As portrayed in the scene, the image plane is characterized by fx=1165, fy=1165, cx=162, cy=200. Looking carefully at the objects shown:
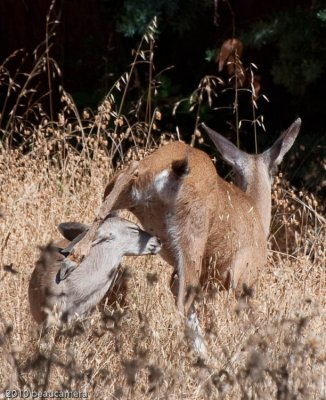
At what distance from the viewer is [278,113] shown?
10.1 m

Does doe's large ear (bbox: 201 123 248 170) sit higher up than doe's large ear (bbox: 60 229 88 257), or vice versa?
doe's large ear (bbox: 60 229 88 257)

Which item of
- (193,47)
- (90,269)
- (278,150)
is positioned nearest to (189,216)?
(90,269)

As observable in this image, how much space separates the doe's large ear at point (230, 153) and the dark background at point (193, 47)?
998 millimetres

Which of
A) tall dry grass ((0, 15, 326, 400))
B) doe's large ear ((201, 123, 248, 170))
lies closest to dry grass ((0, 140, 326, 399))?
tall dry grass ((0, 15, 326, 400))

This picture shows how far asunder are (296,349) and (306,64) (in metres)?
4.59

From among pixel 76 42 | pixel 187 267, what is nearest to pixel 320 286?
pixel 187 267

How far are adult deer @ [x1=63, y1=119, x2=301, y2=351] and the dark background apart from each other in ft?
6.44

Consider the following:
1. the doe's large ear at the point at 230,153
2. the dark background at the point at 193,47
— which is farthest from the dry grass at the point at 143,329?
the dark background at the point at 193,47

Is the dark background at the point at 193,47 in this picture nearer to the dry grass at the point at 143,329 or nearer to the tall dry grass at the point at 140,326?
the tall dry grass at the point at 140,326

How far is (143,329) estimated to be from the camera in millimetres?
4285

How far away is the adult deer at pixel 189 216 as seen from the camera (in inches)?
241

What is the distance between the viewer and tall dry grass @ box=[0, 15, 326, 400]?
4.16 metres

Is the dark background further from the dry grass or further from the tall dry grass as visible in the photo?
the dry grass

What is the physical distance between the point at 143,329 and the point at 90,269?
164cm
